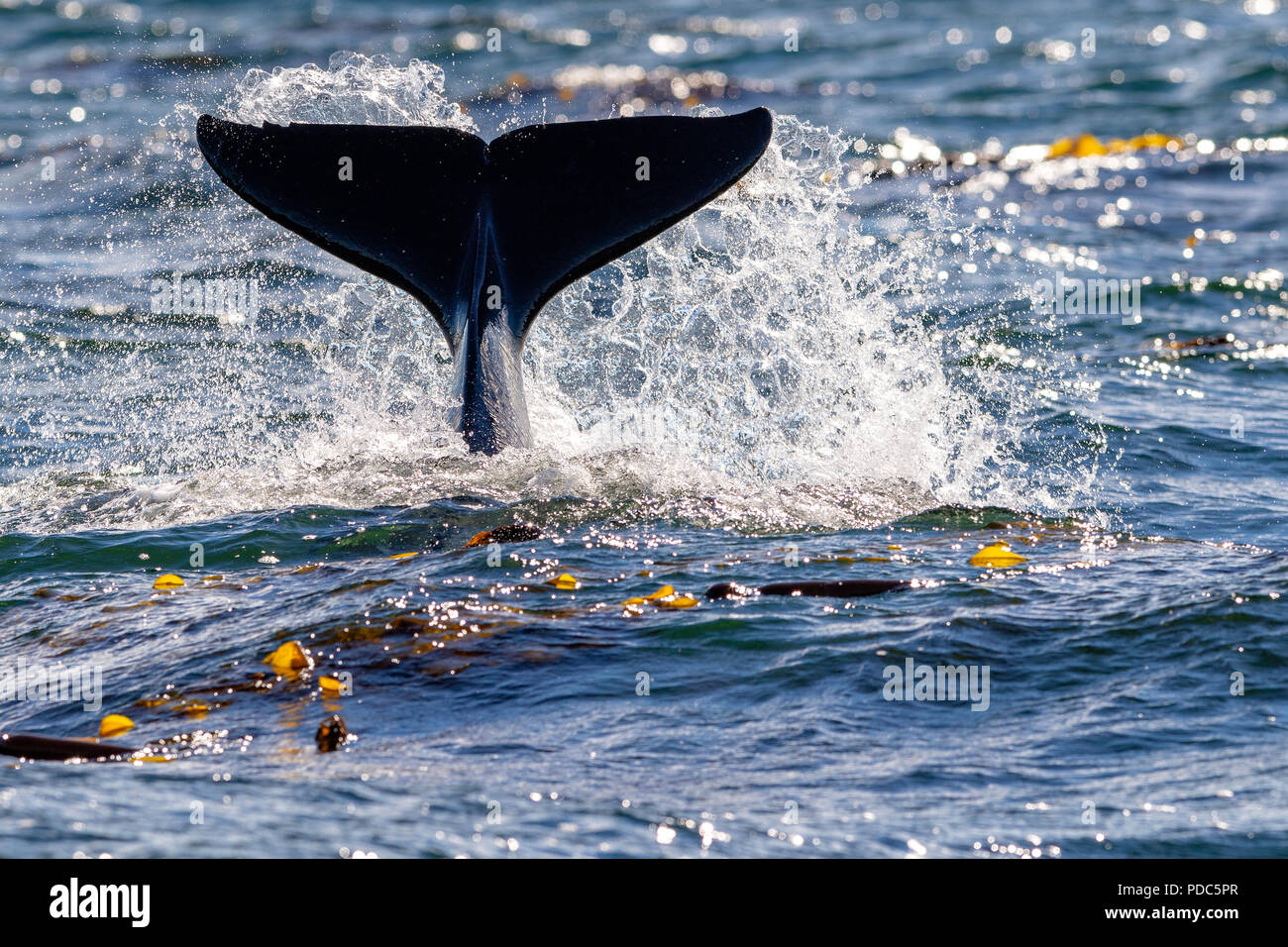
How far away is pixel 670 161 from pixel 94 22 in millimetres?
24715

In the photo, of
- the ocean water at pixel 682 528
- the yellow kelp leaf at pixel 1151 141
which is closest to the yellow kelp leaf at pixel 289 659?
the ocean water at pixel 682 528

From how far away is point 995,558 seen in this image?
22.4 ft

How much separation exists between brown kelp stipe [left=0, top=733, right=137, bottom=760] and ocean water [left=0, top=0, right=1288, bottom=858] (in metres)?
0.10

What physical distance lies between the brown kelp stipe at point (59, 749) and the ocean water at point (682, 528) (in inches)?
4.1

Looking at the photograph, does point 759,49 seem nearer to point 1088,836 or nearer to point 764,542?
point 764,542

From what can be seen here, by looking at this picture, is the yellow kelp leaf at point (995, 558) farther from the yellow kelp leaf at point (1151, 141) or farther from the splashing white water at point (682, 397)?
the yellow kelp leaf at point (1151, 141)

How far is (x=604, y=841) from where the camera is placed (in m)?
4.38

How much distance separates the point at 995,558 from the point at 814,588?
0.92m

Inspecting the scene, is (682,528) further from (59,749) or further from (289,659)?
(59,749)

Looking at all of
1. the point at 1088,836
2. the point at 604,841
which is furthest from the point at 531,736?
the point at 1088,836

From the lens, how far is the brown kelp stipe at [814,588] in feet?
21.0

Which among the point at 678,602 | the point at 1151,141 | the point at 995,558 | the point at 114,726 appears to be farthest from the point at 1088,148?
the point at 114,726

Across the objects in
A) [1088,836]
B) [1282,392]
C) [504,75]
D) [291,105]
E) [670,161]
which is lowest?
[1088,836]
